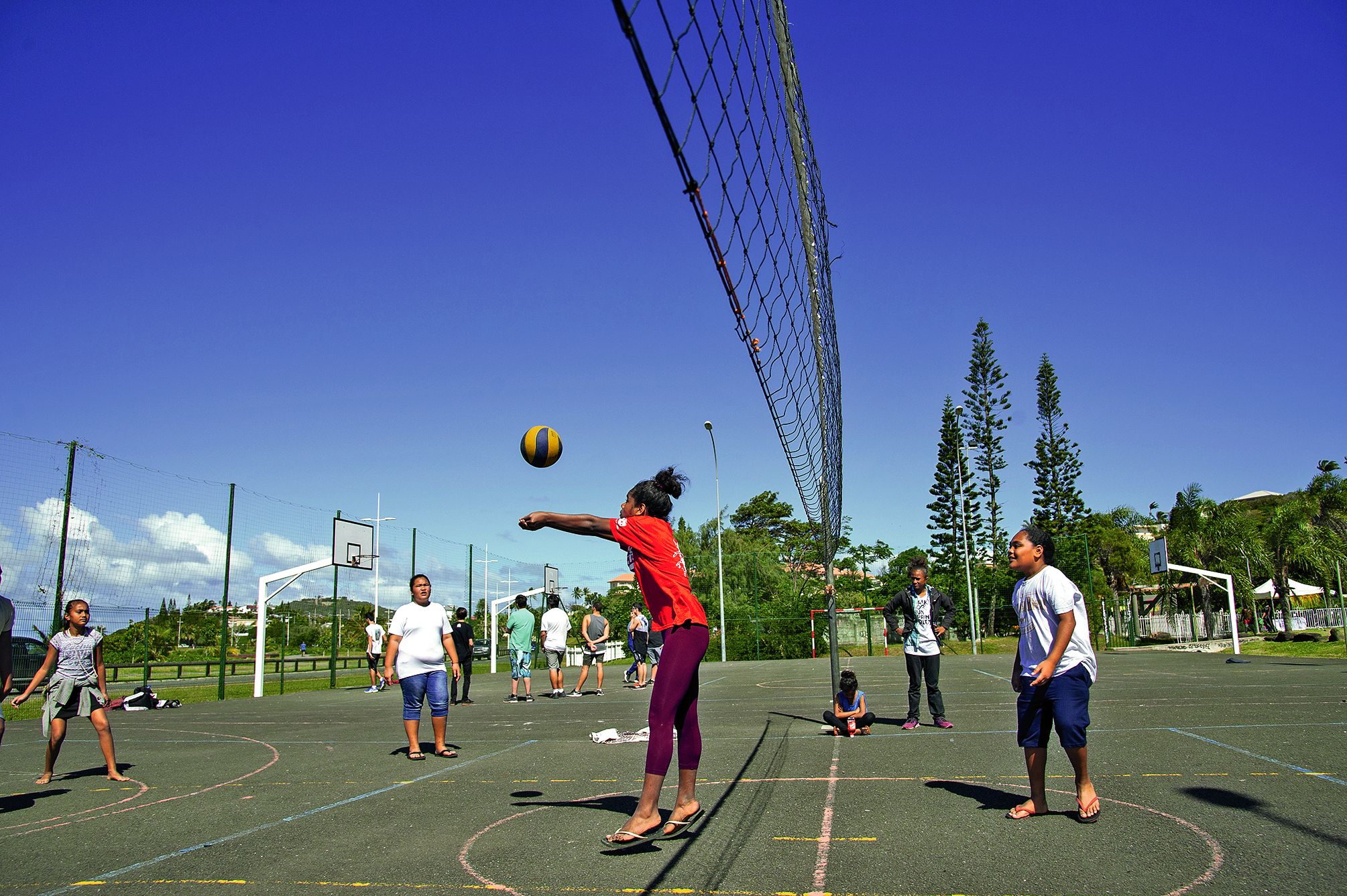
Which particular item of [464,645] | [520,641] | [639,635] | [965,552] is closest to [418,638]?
[520,641]

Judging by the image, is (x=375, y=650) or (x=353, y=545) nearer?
(x=375, y=650)

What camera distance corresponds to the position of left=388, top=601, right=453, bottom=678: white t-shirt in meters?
8.66

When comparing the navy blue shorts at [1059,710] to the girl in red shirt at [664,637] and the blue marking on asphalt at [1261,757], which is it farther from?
the blue marking on asphalt at [1261,757]

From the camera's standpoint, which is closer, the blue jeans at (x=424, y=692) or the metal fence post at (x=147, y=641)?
the blue jeans at (x=424, y=692)

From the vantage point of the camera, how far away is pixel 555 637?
16953 millimetres

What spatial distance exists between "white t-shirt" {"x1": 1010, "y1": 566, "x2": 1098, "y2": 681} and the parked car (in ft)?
56.9

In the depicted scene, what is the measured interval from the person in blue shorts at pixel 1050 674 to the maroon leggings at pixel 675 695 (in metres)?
1.89

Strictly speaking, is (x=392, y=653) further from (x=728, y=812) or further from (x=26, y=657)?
(x=26, y=657)

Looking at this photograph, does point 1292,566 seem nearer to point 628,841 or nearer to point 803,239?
point 803,239

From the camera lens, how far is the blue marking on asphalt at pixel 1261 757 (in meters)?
6.23

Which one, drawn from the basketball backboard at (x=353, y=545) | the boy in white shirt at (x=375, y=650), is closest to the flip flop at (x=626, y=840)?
the boy in white shirt at (x=375, y=650)

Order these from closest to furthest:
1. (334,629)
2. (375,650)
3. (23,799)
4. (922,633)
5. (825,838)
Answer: (825,838), (23,799), (922,633), (375,650), (334,629)

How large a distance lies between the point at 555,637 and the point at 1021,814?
41.2 ft

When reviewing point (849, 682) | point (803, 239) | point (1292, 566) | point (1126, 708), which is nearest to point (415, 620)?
point (849, 682)
